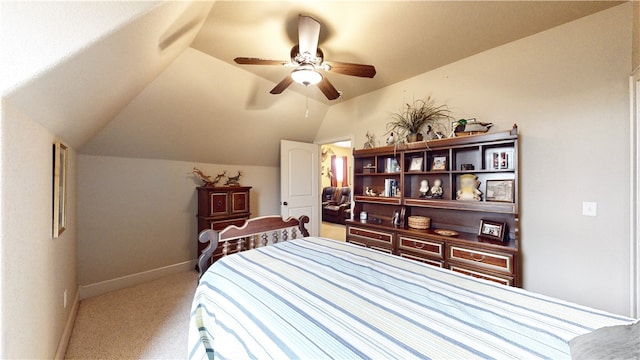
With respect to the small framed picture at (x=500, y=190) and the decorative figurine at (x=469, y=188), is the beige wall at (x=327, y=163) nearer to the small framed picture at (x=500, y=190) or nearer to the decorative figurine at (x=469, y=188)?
the decorative figurine at (x=469, y=188)

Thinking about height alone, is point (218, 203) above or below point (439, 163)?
below

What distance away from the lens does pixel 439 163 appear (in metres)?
2.49

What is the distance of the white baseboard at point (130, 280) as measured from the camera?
253cm

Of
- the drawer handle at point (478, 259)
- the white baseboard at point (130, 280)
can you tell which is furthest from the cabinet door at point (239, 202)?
the drawer handle at point (478, 259)

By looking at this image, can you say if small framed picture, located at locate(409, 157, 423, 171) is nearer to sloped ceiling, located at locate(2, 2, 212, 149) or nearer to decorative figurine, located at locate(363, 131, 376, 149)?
decorative figurine, located at locate(363, 131, 376, 149)

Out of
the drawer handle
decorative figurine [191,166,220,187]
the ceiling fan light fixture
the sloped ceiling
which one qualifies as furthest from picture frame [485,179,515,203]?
decorative figurine [191,166,220,187]

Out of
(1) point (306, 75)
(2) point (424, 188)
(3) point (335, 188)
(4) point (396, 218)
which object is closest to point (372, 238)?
(4) point (396, 218)

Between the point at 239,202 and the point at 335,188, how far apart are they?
395cm

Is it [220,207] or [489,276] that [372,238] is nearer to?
[489,276]

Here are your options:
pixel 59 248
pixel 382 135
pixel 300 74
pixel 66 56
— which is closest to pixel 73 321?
pixel 59 248

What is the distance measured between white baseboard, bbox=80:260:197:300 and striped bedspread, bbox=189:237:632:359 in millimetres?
2369

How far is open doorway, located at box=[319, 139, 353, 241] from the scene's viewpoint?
6.06 metres

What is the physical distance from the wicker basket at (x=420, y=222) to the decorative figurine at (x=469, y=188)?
39 cm

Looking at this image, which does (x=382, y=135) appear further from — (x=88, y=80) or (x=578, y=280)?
(x=88, y=80)
